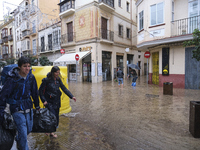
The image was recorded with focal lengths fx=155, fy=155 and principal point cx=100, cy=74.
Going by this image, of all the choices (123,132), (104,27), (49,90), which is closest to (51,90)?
(49,90)

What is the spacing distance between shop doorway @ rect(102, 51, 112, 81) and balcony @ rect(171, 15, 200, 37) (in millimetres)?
8990

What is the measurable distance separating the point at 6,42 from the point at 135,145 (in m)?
43.2

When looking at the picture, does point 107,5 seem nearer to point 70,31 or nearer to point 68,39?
point 70,31

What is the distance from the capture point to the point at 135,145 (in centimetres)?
336

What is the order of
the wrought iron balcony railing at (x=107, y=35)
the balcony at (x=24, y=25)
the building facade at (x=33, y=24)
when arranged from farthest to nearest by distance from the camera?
the balcony at (x=24, y=25) < the building facade at (x=33, y=24) < the wrought iron balcony railing at (x=107, y=35)

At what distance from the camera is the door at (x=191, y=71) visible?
1088 centimetres

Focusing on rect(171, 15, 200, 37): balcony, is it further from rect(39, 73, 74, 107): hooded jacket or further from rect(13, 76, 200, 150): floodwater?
rect(39, 73, 74, 107): hooded jacket

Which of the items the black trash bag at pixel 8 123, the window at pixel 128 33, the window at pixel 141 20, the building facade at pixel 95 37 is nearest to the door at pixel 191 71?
the window at pixel 141 20

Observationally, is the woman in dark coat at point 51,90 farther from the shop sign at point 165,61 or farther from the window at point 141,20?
the window at point 141,20

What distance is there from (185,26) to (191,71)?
3.29 metres

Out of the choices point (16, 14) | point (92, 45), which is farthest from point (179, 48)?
point (16, 14)

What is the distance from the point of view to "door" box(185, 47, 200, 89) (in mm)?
10875

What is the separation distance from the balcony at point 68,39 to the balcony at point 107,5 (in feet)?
16.3

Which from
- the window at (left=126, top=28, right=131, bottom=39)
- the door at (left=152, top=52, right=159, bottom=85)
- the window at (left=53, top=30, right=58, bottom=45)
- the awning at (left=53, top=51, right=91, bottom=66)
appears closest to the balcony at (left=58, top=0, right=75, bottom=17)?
the window at (left=53, top=30, right=58, bottom=45)
